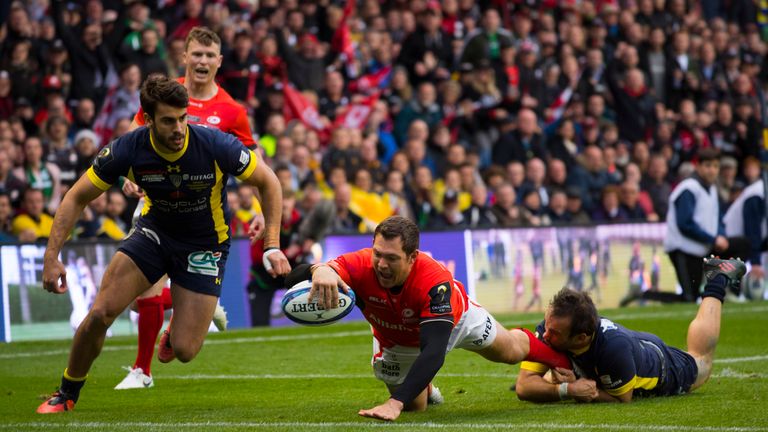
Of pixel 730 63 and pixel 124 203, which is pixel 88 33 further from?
pixel 730 63

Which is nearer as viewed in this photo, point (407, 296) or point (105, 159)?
point (407, 296)

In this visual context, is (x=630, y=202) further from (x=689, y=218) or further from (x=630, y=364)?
(x=630, y=364)

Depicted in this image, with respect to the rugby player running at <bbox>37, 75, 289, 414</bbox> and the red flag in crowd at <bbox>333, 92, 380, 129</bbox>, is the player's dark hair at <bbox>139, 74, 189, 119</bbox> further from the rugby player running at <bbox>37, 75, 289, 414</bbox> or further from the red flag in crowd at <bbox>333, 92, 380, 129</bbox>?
the red flag in crowd at <bbox>333, 92, 380, 129</bbox>

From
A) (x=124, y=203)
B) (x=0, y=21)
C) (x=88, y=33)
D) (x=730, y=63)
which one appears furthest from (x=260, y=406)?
(x=730, y=63)

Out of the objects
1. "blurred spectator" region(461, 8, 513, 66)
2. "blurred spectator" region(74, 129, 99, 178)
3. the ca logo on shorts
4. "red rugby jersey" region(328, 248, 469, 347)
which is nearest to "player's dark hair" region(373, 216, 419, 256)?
"red rugby jersey" region(328, 248, 469, 347)

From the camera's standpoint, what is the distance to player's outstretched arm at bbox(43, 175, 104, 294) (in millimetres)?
7321

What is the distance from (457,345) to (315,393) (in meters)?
1.64

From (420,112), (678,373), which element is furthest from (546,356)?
(420,112)

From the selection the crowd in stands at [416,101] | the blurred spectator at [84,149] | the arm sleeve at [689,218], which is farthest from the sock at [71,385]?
the arm sleeve at [689,218]

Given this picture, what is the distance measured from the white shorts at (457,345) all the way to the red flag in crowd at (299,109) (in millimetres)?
10729

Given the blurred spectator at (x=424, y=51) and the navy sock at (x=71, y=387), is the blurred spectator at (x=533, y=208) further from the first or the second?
the navy sock at (x=71, y=387)

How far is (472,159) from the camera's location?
18984 mm

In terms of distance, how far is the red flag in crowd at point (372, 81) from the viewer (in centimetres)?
1964

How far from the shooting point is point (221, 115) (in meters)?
9.65
